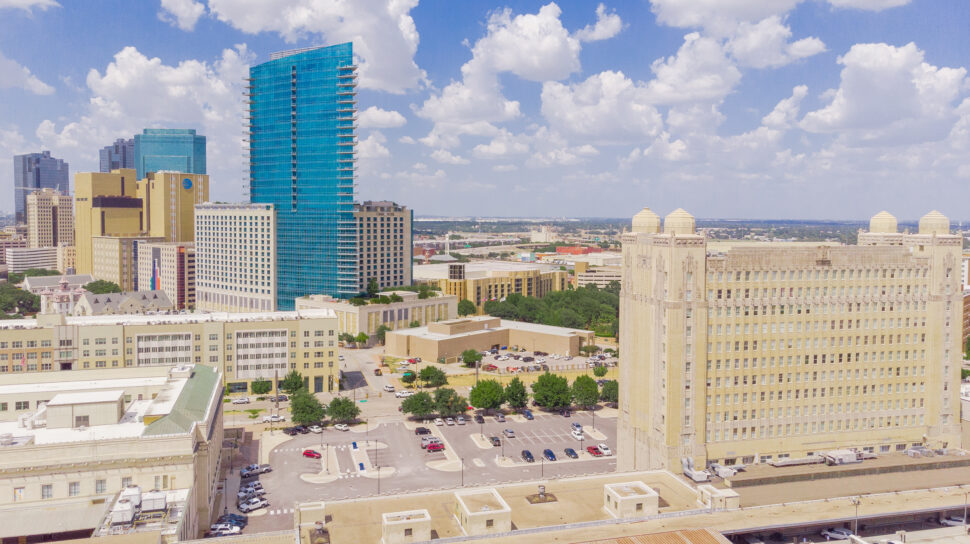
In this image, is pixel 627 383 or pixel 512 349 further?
pixel 512 349

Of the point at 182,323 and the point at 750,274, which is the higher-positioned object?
the point at 750,274

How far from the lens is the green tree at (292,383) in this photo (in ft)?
458

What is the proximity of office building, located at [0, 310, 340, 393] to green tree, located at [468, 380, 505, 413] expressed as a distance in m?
32.0

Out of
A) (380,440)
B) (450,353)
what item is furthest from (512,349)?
(380,440)

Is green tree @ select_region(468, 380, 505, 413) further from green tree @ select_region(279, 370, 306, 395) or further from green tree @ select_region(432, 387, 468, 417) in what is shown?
green tree @ select_region(279, 370, 306, 395)

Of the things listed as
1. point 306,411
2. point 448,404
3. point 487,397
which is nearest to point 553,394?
point 487,397

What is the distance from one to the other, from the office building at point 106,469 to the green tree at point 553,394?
63.3m

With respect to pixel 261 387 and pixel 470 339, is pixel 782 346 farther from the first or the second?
pixel 470 339

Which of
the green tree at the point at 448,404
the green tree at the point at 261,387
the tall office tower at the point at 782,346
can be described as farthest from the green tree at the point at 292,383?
the tall office tower at the point at 782,346

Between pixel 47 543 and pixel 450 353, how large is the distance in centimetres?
12395

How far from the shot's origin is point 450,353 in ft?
593

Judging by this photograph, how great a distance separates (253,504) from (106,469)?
22.4 m

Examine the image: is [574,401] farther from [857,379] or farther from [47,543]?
[47,543]

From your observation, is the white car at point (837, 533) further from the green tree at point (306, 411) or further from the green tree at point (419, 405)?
the green tree at point (306, 411)
